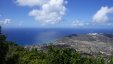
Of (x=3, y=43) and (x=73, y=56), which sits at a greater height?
(x=3, y=43)

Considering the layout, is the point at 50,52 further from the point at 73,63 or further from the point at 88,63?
the point at 88,63

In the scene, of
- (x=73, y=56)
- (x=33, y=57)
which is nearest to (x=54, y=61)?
(x=73, y=56)

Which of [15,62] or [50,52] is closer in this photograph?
[15,62]

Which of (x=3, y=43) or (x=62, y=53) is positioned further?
(x=62, y=53)

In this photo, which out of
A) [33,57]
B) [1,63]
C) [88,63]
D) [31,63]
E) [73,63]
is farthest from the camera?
[33,57]

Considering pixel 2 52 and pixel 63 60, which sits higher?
pixel 2 52

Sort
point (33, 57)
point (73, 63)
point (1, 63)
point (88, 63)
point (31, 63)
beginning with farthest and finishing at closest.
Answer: point (33, 57) < point (31, 63) < point (88, 63) < point (73, 63) < point (1, 63)

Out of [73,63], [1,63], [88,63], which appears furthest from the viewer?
[88,63]

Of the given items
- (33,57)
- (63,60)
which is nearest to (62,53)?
(63,60)

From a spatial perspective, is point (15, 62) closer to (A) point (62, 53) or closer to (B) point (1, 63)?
(B) point (1, 63)
